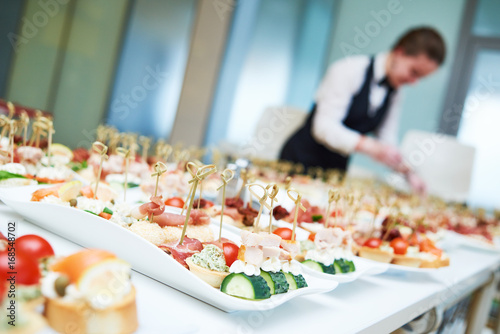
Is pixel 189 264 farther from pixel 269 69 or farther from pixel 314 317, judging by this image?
pixel 269 69

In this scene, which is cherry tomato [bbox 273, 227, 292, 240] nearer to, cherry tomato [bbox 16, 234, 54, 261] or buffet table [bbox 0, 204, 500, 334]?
buffet table [bbox 0, 204, 500, 334]

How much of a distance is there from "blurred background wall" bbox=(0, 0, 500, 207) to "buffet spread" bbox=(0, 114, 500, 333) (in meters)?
3.45

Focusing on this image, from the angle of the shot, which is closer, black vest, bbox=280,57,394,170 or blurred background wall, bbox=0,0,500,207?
blurred background wall, bbox=0,0,500,207

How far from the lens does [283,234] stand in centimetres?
131

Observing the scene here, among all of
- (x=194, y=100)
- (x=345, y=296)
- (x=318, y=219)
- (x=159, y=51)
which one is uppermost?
(x=159, y=51)

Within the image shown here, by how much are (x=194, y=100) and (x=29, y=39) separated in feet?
7.03

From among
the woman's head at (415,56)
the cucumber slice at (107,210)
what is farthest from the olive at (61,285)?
the woman's head at (415,56)

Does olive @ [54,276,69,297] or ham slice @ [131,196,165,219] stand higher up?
ham slice @ [131,196,165,219]

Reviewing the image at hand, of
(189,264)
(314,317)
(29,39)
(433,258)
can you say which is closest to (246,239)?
(189,264)

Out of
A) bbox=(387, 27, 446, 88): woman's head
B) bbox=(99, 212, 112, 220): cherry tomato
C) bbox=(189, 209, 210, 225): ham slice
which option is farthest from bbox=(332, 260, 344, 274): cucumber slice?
bbox=(387, 27, 446, 88): woman's head

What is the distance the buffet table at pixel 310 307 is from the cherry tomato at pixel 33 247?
0.14m

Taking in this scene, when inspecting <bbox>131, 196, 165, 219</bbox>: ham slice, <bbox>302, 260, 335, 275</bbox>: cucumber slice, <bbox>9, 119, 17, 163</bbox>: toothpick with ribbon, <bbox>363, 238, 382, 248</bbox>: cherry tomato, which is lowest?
<bbox>302, 260, 335, 275</bbox>: cucumber slice

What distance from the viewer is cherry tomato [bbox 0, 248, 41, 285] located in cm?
61

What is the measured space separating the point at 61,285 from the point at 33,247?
13 centimetres
